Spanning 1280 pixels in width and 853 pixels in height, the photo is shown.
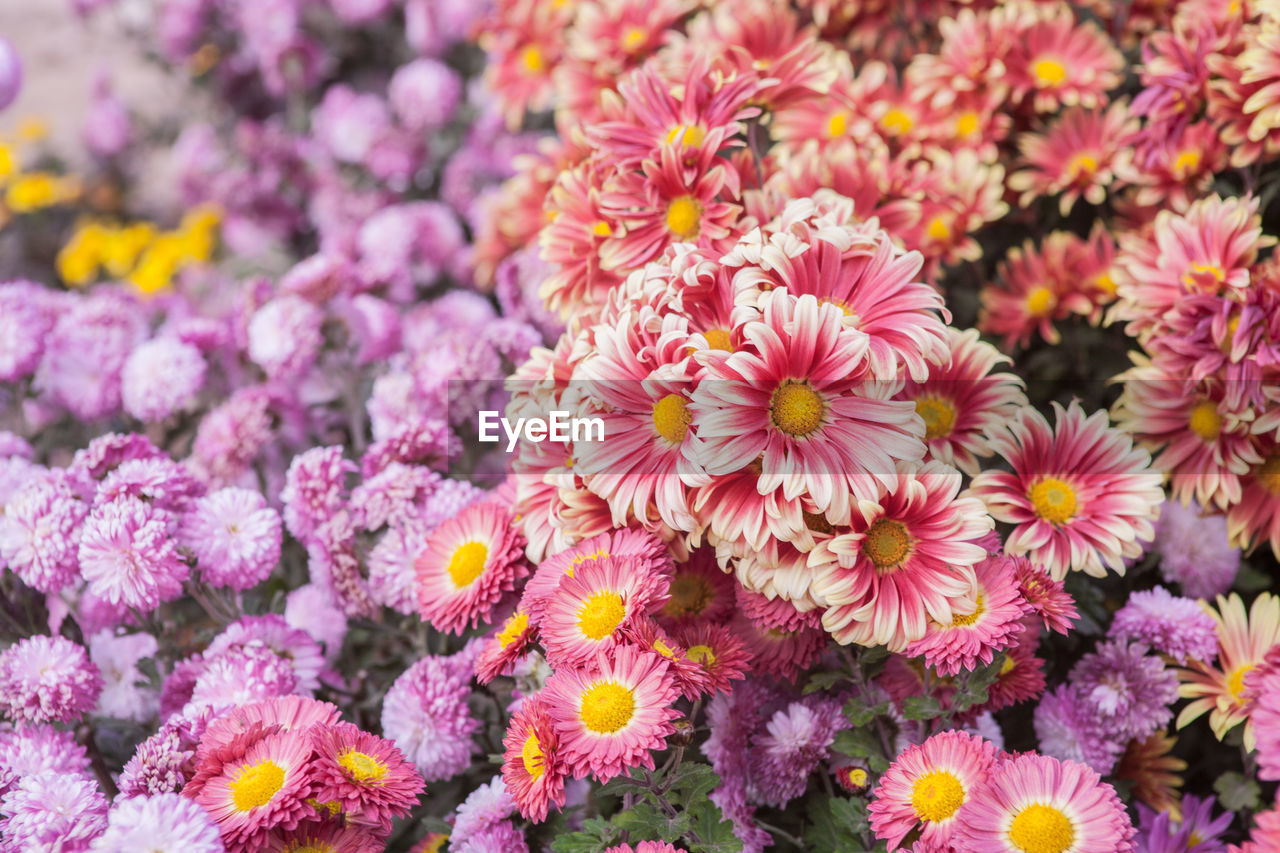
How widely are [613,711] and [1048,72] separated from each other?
152 cm

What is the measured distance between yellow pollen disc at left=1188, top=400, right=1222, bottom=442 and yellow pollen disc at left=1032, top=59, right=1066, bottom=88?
0.73 m

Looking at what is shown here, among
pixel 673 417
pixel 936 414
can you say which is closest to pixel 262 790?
pixel 673 417

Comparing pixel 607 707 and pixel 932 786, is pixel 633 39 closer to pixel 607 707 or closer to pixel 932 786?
pixel 607 707

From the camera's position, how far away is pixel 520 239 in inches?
79.7

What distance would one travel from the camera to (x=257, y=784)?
3.39 feet

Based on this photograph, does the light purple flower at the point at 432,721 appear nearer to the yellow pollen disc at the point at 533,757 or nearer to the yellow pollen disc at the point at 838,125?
the yellow pollen disc at the point at 533,757

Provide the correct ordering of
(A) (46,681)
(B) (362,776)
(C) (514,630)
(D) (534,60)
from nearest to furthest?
(B) (362,776) → (C) (514,630) → (A) (46,681) → (D) (534,60)

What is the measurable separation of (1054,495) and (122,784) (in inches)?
48.4

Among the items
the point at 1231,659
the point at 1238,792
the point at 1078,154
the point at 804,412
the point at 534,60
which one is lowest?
the point at 1238,792

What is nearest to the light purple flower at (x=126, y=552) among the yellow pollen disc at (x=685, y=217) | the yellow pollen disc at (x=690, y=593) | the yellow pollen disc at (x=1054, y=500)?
the yellow pollen disc at (x=690, y=593)

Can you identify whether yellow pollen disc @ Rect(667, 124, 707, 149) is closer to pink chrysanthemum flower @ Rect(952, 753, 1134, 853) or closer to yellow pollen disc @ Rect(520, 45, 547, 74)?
pink chrysanthemum flower @ Rect(952, 753, 1134, 853)

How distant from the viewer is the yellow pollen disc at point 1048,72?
1.81 metres

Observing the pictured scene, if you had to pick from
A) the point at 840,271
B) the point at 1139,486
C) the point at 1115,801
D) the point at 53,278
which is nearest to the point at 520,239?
the point at 840,271

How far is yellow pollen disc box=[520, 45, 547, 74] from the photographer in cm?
227
